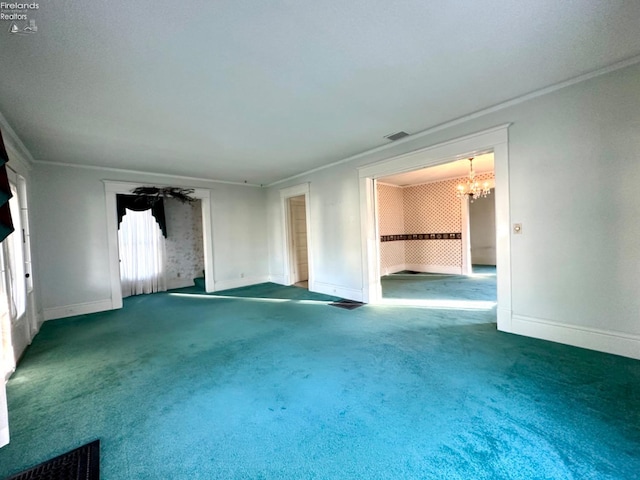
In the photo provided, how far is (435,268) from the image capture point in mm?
7707

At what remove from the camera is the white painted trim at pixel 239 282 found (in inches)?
244

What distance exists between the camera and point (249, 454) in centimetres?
152

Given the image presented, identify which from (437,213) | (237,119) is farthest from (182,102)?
(437,213)

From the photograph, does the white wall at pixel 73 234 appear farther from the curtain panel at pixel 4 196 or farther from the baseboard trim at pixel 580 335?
the baseboard trim at pixel 580 335

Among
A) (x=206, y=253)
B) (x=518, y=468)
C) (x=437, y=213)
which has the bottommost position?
(x=518, y=468)

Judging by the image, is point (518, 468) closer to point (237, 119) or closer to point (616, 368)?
point (616, 368)

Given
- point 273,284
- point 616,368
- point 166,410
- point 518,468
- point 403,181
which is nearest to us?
point 518,468

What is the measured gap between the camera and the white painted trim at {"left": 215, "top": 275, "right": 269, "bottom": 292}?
6.21 meters

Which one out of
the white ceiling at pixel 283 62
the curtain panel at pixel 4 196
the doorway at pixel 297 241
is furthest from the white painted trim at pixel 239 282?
the curtain panel at pixel 4 196

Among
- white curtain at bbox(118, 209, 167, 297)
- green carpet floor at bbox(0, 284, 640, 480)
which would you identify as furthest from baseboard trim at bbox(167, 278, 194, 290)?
green carpet floor at bbox(0, 284, 640, 480)

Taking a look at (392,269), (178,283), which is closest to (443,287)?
(392,269)

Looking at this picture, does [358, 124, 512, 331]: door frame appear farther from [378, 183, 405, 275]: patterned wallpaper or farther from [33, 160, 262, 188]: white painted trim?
[33, 160, 262, 188]: white painted trim

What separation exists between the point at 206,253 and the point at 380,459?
5488mm
